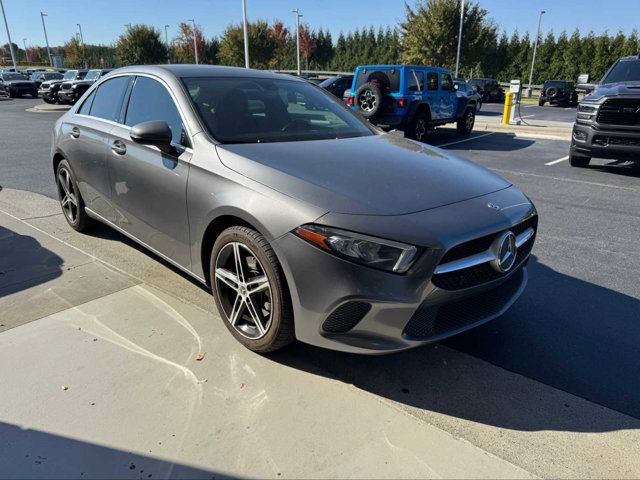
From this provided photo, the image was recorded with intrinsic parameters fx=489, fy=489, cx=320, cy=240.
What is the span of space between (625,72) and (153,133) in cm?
929

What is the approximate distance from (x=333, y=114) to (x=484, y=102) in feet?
101

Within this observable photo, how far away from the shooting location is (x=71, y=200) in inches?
192

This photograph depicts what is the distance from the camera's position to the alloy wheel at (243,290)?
275 centimetres

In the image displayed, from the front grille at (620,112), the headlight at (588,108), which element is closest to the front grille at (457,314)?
the front grille at (620,112)

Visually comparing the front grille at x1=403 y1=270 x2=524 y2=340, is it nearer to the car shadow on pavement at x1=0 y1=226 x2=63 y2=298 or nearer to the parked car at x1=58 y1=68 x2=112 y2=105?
the car shadow on pavement at x1=0 y1=226 x2=63 y2=298

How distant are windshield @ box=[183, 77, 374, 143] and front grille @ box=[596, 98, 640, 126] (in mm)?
5994

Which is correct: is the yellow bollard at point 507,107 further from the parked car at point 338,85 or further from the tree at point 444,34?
the tree at point 444,34

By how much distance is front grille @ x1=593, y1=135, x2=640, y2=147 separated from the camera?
25.7 feet

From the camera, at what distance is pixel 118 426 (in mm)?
2328

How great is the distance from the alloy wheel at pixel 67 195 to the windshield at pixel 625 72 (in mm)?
9245

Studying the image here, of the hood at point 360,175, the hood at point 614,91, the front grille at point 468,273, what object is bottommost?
the front grille at point 468,273

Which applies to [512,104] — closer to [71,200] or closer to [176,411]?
[71,200]

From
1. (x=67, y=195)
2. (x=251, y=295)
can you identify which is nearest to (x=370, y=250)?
(x=251, y=295)

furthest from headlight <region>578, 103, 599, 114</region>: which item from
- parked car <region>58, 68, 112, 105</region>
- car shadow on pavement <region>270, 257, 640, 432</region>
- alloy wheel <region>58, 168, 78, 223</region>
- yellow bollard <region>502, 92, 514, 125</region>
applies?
parked car <region>58, 68, 112, 105</region>
